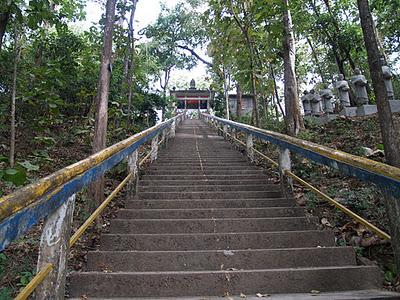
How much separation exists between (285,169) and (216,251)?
1.81 metres

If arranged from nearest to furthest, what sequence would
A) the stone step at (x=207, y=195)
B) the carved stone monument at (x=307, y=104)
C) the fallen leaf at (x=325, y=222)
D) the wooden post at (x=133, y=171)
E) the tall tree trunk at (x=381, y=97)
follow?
the tall tree trunk at (x=381, y=97), the fallen leaf at (x=325, y=222), the wooden post at (x=133, y=171), the stone step at (x=207, y=195), the carved stone monument at (x=307, y=104)

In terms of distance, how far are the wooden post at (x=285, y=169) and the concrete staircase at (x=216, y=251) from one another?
182mm

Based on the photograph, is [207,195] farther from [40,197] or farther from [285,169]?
[40,197]

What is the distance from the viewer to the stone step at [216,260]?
2.72 meters

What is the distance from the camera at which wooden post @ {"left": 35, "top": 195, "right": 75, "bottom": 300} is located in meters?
1.85

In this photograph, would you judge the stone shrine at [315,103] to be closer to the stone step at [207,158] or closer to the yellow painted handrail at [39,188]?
the stone step at [207,158]

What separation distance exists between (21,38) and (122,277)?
693 cm

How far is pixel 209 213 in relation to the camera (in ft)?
12.3

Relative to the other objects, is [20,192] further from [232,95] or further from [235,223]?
[232,95]

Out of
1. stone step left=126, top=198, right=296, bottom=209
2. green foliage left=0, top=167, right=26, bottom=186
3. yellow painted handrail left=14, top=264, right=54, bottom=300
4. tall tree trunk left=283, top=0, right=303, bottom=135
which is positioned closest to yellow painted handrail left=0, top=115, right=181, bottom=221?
yellow painted handrail left=14, top=264, right=54, bottom=300

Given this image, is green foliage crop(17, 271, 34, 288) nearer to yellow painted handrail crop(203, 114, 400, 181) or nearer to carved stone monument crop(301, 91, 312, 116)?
yellow painted handrail crop(203, 114, 400, 181)

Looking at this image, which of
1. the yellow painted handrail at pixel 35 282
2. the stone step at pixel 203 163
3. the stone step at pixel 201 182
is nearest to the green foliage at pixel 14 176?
the yellow painted handrail at pixel 35 282

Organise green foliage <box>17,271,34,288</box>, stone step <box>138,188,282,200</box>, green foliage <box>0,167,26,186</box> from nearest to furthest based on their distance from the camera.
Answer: green foliage <box>0,167,26,186</box> < green foliage <box>17,271,34,288</box> < stone step <box>138,188,282,200</box>

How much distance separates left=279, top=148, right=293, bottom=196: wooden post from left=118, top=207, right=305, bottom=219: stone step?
1.51ft
